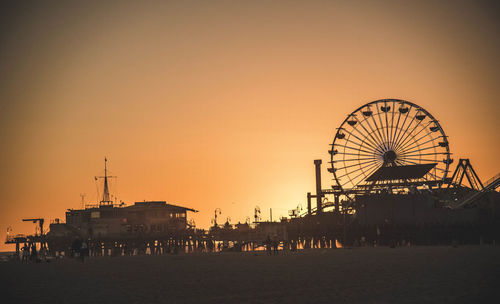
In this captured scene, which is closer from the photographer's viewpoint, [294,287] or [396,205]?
[294,287]

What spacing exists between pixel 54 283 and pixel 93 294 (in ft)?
22.9

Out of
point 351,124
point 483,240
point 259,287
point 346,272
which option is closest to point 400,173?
point 351,124

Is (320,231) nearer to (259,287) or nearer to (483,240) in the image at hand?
(483,240)

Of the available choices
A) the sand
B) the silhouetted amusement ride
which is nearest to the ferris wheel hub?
the silhouetted amusement ride

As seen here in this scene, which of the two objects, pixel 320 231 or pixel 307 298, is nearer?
pixel 307 298

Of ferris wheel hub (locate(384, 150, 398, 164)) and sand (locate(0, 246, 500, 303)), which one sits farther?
ferris wheel hub (locate(384, 150, 398, 164))

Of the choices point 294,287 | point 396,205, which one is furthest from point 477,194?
point 294,287

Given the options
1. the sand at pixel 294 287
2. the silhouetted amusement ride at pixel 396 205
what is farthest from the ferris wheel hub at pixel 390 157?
the sand at pixel 294 287

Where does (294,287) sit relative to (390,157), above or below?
below

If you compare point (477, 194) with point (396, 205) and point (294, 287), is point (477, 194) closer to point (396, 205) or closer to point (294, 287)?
point (396, 205)

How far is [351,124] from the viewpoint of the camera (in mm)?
85125

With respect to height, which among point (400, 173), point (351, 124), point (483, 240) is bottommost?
point (483, 240)

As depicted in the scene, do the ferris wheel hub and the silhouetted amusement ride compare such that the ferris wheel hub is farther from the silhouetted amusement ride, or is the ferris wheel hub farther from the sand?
the sand

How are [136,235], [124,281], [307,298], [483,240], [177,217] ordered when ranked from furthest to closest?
[177,217] → [136,235] → [483,240] → [124,281] → [307,298]
